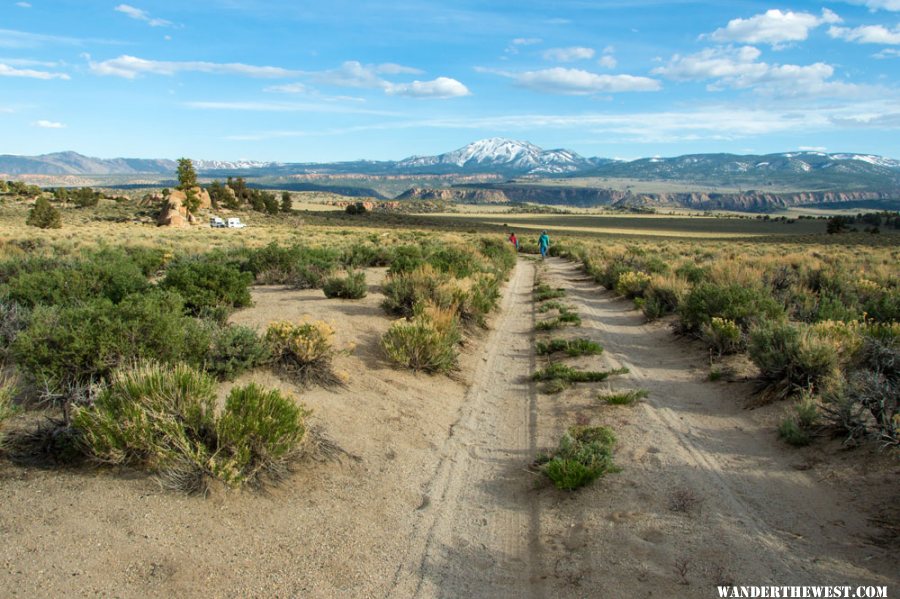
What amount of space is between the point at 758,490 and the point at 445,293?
706cm

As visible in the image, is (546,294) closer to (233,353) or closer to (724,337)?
(724,337)

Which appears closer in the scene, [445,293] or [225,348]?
[225,348]

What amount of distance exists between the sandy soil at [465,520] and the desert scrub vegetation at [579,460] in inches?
5.2

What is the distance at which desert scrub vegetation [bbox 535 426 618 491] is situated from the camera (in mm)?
5227

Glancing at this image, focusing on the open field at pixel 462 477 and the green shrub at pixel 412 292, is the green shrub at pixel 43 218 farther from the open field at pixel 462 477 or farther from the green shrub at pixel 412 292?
the green shrub at pixel 412 292

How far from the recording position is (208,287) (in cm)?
1025

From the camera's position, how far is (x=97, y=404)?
4.91 meters

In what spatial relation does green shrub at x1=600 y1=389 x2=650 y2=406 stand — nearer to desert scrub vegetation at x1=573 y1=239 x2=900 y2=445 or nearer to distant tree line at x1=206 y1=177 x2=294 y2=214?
desert scrub vegetation at x1=573 y1=239 x2=900 y2=445

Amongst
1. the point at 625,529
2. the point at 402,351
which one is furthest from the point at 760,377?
the point at 402,351

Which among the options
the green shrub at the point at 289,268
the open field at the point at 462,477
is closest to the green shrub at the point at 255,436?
the open field at the point at 462,477

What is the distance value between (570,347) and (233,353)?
6.08 m

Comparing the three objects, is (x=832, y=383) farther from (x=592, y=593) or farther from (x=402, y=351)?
(x=402, y=351)

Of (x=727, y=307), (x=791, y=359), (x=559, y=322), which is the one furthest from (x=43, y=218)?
(x=791, y=359)

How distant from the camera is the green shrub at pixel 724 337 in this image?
30.4 ft
